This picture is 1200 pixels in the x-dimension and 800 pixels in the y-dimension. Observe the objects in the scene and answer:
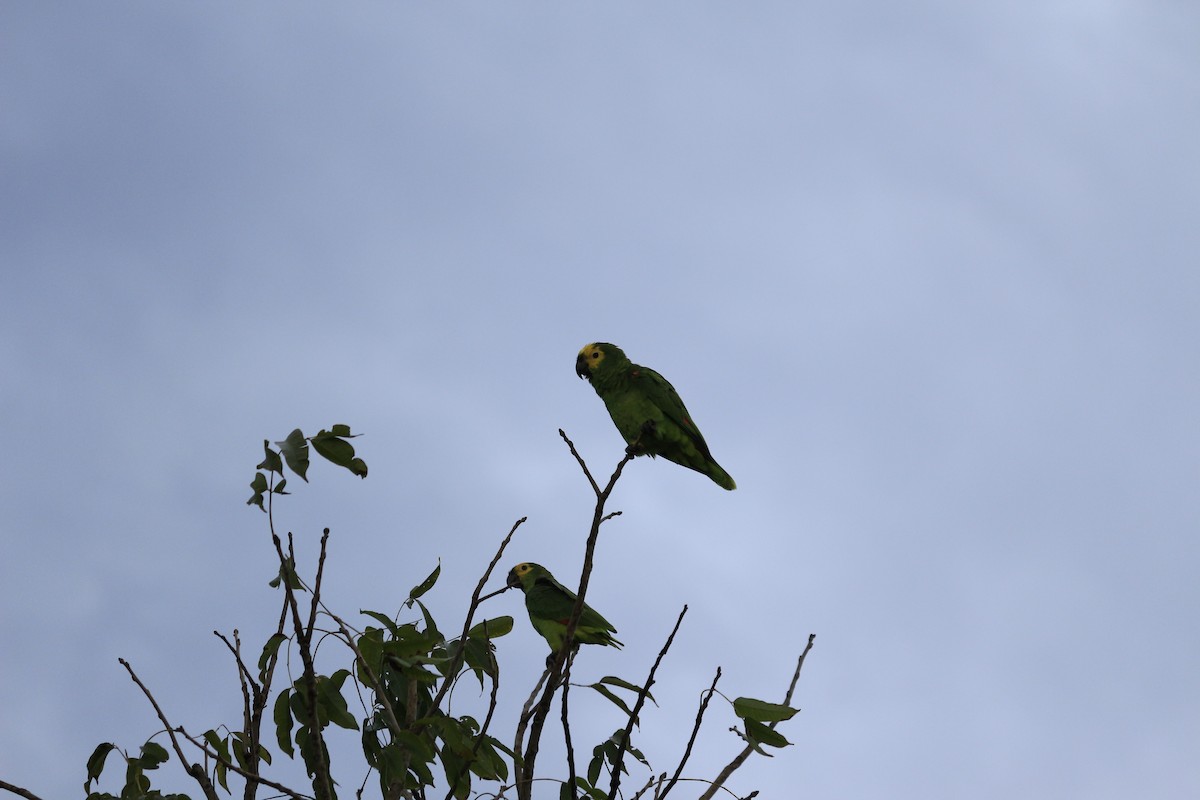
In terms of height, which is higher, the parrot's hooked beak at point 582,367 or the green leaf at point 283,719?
the parrot's hooked beak at point 582,367

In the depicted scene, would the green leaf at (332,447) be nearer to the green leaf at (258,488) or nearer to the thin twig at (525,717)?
the green leaf at (258,488)

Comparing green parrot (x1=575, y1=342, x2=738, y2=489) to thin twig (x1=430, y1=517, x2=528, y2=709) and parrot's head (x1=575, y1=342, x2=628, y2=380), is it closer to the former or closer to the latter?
parrot's head (x1=575, y1=342, x2=628, y2=380)

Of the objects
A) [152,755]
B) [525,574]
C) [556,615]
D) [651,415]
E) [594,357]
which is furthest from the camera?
[594,357]

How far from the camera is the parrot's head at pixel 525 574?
6430 mm

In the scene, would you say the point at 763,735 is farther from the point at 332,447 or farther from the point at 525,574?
the point at 525,574

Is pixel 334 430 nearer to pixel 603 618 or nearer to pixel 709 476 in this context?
pixel 603 618

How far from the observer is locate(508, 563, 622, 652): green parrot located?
5.38 m

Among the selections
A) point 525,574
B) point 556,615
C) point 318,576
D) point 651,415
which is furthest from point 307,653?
point 651,415

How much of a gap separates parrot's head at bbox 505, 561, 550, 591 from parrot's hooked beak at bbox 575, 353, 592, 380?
1.65 metres

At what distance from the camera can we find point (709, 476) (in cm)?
732

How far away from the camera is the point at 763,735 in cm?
354

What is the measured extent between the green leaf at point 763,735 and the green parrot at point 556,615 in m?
1.79

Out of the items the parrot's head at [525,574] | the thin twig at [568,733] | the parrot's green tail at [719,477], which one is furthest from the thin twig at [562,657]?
the parrot's green tail at [719,477]

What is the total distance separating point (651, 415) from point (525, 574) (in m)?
1.46
